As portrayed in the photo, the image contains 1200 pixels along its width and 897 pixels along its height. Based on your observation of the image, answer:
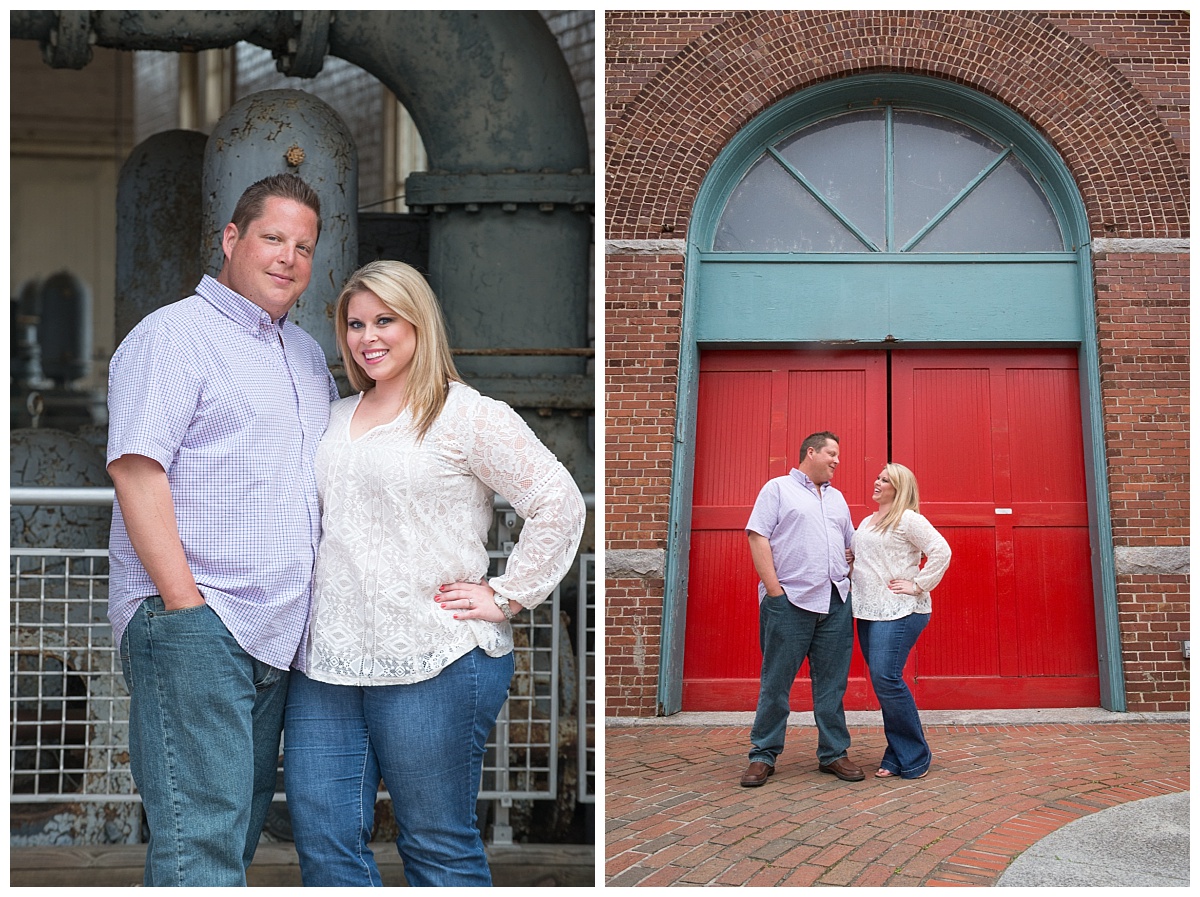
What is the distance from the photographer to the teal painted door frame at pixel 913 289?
4910mm

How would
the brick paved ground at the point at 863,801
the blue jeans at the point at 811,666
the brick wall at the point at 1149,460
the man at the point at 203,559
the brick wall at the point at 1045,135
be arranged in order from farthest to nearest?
the brick wall at the point at 1149,460 → the brick wall at the point at 1045,135 → the blue jeans at the point at 811,666 → the brick paved ground at the point at 863,801 → the man at the point at 203,559

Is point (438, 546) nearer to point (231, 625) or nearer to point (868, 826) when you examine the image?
point (231, 625)

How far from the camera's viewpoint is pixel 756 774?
4039 mm

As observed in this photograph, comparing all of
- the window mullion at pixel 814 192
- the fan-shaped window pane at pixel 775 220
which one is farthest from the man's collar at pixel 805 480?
the window mullion at pixel 814 192

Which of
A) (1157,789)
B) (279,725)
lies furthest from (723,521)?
(279,725)

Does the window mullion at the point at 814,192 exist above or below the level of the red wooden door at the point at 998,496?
above

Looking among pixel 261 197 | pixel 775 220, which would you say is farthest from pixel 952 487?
pixel 261 197

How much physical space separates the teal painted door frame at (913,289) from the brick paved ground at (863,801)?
70cm

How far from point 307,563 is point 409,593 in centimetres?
25

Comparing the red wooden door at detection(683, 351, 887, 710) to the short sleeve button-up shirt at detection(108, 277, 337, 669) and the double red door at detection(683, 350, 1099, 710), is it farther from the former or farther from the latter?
the short sleeve button-up shirt at detection(108, 277, 337, 669)

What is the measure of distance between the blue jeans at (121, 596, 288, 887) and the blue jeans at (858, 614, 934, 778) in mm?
2743

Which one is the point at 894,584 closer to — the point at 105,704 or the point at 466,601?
the point at 466,601

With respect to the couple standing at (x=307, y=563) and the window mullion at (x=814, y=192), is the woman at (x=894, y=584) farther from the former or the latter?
the couple standing at (x=307, y=563)

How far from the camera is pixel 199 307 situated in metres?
2.43
